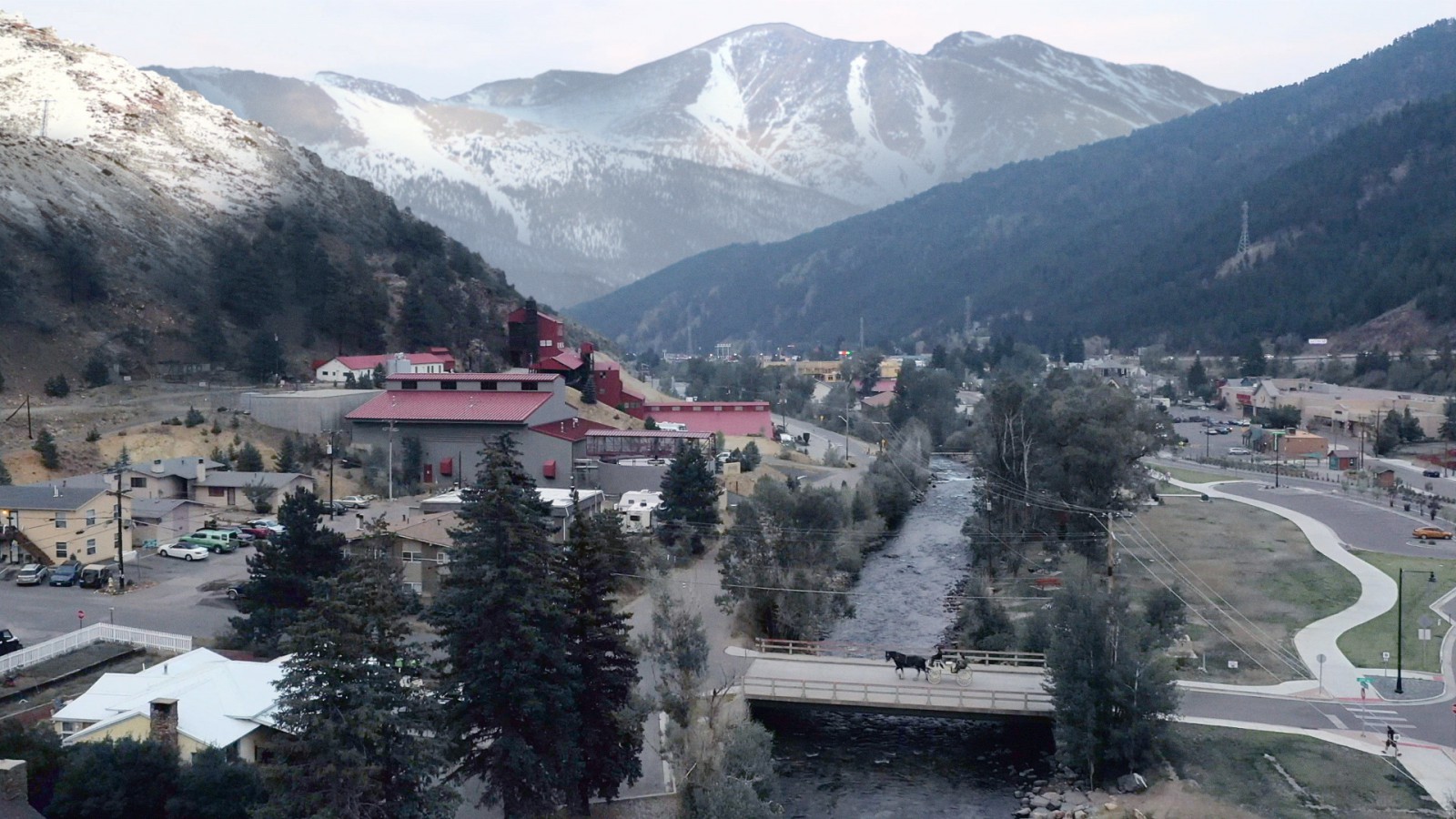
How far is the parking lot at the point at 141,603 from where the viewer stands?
28.7 m

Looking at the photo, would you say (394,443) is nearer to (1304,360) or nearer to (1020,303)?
(1304,360)

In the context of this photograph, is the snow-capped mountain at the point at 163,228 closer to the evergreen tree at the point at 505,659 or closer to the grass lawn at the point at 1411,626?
the evergreen tree at the point at 505,659

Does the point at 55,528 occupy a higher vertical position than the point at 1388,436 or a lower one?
lower

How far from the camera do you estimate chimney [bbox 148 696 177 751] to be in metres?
20.3

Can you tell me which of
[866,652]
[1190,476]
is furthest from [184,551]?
[1190,476]

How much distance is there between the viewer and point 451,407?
4759 cm

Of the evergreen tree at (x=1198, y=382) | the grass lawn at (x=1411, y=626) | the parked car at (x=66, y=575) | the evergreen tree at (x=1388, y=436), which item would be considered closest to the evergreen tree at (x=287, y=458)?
the parked car at (x=66, y=575)

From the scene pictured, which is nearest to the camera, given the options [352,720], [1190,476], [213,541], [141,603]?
[352,720]

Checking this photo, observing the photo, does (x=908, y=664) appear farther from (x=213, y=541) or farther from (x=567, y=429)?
(x=567, y=429)

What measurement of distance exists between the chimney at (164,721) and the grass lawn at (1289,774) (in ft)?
55.6

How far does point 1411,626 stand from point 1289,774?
10354 mm

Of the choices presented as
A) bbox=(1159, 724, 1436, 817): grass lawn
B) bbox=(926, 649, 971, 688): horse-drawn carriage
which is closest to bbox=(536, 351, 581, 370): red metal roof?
bbox=(926, 649, 971, 688): horse-drawn carriage

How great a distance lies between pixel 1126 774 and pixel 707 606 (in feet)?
41.5

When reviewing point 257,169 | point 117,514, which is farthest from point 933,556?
point 257,169
